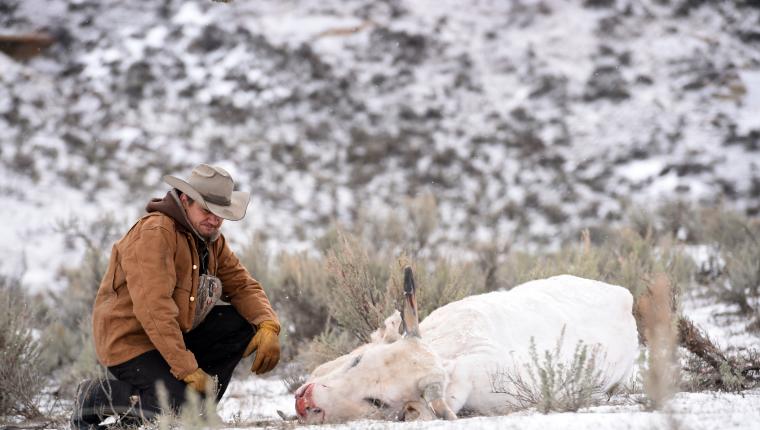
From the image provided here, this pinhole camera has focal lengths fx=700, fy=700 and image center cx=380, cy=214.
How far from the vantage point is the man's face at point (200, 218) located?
3.62 metres

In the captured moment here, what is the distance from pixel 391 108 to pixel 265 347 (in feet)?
47.5

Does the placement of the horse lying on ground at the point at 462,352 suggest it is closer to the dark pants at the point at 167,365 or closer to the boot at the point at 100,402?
the dark pants at the point at 167,365

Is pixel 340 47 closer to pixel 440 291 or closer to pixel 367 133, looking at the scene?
pixel 367 133

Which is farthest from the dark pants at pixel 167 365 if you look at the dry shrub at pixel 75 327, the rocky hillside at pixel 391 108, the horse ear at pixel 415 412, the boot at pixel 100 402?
the rocky hillside at pixel 391 108

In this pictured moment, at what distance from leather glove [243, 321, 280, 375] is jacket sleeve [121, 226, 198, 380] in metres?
0.47

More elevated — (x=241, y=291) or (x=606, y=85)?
(x=241, y=291)

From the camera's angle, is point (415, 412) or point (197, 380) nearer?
point (415, 412)

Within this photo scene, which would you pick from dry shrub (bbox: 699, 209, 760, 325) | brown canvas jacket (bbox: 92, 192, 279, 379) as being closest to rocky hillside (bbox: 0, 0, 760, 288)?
dry shrub (bbox: 699, 209, 760, 325)

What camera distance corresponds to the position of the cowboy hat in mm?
3545

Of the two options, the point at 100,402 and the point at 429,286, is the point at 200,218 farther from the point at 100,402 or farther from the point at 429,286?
the point at 429,286

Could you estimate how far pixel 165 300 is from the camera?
3.35 m

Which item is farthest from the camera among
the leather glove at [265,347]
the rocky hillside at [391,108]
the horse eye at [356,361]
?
the rocky hillside at [391,108]

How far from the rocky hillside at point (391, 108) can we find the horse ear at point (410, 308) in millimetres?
9316

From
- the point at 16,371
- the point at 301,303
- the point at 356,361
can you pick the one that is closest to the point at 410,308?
the point at 356,361
